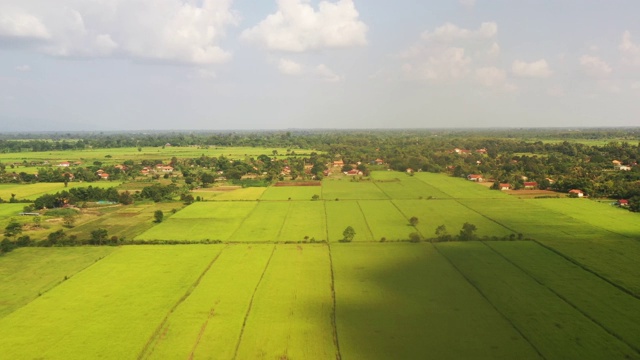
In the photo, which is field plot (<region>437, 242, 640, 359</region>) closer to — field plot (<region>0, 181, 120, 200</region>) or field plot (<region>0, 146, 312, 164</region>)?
field plot (<region>0, 181, 120, 200</region>)

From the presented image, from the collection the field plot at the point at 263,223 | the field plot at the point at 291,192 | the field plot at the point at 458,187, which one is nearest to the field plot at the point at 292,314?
the field plot at the point at 263,223

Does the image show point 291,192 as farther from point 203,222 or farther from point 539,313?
point 539,313

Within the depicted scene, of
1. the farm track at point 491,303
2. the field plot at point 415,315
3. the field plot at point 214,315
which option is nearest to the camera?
the field plot at point 415,315

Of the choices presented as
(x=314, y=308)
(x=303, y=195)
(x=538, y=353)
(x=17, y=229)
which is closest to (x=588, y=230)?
(x=538, y=353)

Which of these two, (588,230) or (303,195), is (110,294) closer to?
(303,195)

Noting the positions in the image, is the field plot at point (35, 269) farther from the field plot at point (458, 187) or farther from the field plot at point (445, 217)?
the field plot at point (458, 187)
